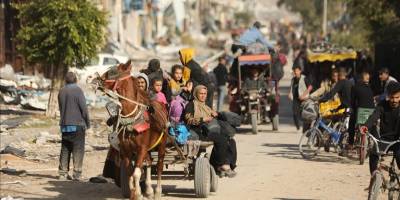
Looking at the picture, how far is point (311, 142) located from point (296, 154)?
103cm

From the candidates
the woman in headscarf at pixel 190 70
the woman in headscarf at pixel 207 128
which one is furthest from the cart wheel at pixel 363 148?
the woman in headscarf at pixel 207 128

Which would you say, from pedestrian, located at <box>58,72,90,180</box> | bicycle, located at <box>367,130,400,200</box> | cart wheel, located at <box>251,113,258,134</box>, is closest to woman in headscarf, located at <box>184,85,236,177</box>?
bicycle, located at <box>367,130,400,200</box>

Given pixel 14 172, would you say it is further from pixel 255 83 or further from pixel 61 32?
pixel 255 83

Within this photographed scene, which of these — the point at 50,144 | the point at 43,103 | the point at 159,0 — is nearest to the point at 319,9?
the point at 159,0

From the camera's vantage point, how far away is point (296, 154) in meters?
20.1

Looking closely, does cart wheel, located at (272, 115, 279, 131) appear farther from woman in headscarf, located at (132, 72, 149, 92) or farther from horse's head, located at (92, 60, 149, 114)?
horse's head, located at (92, 60, 149, 114)

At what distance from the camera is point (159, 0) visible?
72.4 m

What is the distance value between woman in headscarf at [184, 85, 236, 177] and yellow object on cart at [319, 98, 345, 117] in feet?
18.2

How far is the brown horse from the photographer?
491 inches

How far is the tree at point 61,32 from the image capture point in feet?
83.1

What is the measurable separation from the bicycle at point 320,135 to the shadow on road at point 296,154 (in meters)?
0.19

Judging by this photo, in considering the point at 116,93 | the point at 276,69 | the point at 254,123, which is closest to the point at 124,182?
the point at 116,93

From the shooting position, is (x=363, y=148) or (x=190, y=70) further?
(x=363, y=148)

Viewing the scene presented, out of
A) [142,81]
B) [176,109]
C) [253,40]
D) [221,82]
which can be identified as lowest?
[221,82]
